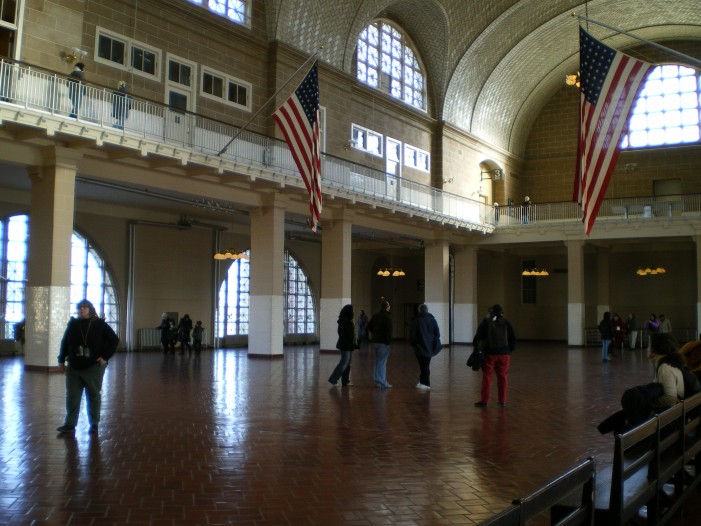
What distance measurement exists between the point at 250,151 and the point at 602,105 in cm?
1153

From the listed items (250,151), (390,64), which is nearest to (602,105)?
(250,151)

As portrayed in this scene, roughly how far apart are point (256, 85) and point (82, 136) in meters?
8.89

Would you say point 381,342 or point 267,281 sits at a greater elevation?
point 267,281

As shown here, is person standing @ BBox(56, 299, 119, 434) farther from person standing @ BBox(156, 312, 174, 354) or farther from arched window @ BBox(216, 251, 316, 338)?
arched window @ BBox(216, 251, 316, 338)

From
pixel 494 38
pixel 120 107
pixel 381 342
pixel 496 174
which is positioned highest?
pixel 494 38

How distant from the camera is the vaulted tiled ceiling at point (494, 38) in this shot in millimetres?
31156

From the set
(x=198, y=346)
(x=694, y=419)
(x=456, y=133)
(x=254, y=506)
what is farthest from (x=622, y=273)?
(x=254, y=506)

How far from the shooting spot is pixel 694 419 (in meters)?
6.64

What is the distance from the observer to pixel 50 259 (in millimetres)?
16578

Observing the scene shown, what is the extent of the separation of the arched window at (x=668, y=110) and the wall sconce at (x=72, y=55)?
92.6 ft

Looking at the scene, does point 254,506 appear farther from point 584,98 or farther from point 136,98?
point 136,98

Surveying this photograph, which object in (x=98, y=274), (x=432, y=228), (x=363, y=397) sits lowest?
(x=363, y=397)

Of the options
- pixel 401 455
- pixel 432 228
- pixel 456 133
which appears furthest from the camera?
pixel 456 133

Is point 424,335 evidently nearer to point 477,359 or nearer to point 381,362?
point 381,362
